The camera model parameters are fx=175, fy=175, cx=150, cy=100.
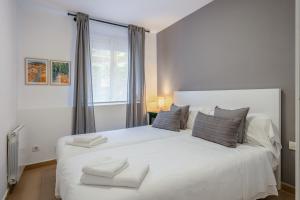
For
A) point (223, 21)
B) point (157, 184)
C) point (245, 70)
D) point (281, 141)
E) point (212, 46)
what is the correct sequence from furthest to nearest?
1. point (212, 46)
2. point (223, 21)
3. point (245, 70)
4. point (281, 141)
5. point (157, 184)

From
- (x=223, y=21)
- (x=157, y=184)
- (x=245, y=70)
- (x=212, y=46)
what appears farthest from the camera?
(x=212, y=46)

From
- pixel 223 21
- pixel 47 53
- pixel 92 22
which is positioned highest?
pixel 92 22

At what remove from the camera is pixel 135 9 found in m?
3.20

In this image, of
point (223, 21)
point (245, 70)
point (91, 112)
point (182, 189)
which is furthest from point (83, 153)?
point (223, 21)

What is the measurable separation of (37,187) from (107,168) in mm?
1732

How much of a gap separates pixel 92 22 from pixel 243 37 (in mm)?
2779

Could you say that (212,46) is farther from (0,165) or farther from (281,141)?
(0,165)

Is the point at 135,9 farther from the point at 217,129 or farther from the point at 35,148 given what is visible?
the point at 35,148

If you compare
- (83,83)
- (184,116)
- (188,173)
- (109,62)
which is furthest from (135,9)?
(188,173)

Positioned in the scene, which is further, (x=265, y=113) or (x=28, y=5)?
(x=28, y=5)

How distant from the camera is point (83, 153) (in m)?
1.81

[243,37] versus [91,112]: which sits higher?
[243,37]

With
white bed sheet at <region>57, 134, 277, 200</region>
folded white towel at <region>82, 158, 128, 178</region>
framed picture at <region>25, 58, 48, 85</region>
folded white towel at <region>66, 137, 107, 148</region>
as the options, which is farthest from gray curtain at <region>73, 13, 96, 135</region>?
folded white towel at <region>82, 158, 128, 178</region>

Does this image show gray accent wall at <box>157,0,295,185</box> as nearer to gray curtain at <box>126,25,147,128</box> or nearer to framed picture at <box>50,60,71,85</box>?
gray curtain at <box>126,25,147,128</box>
